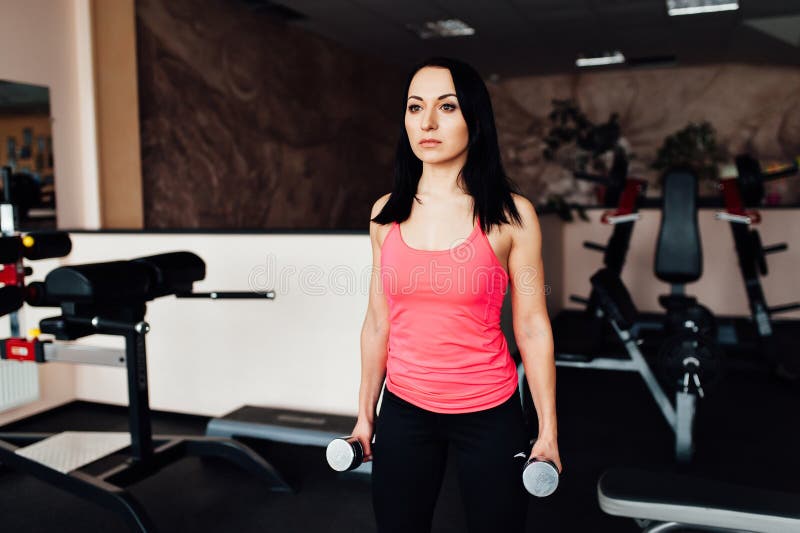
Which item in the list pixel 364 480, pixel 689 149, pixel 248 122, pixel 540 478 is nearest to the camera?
pixel 540 478

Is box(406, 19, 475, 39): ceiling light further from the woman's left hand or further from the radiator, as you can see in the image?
the woman's left hand

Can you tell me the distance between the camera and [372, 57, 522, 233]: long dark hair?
42.0 inches

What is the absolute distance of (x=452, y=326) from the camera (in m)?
1.06

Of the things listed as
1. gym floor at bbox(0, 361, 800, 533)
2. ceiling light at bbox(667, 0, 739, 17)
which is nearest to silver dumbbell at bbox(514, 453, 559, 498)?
gym floor at bbox(0, 361, 800, 533)

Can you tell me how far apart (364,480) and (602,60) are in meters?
6.42

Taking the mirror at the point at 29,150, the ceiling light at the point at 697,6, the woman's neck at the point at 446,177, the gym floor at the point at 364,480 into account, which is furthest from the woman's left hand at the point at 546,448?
the ceiling light at the point at 697,6

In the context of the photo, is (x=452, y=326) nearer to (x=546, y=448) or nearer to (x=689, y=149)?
(x=546, y=448)

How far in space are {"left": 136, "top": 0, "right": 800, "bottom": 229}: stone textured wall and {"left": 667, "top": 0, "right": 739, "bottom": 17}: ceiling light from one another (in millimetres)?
2635

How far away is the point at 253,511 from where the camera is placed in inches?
87.3

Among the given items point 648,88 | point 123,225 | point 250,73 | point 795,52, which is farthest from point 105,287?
point 648,88

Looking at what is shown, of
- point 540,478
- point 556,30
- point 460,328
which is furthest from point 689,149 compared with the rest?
point 540,478

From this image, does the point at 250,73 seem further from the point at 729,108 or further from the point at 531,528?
the point at 729,108

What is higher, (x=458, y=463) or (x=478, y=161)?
(x=478, y=161)

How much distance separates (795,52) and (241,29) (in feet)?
17.8
